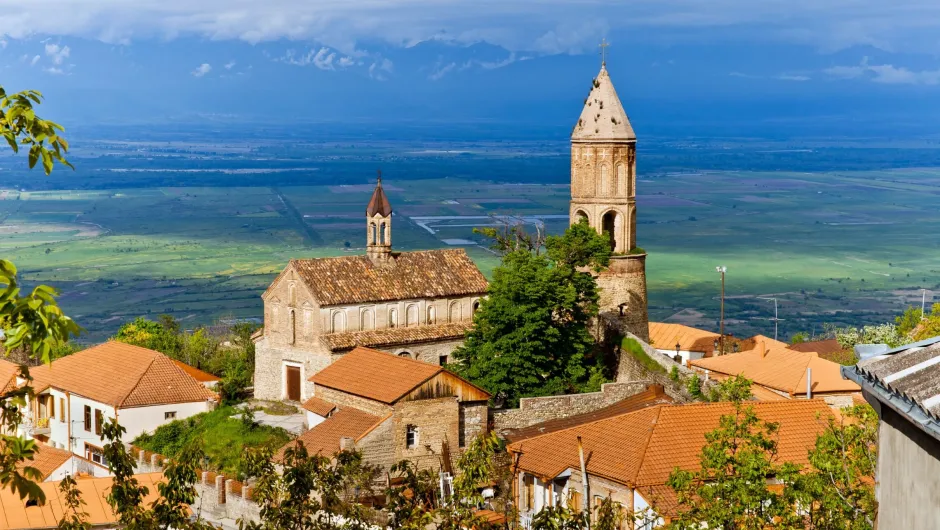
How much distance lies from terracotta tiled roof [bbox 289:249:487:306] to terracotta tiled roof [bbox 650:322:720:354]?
50.7 ft

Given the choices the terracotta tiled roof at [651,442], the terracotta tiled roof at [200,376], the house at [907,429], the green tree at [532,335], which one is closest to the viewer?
the house at [907,429]

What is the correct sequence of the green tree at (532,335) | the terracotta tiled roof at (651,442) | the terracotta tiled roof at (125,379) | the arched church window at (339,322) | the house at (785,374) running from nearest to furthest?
the terracotta tiled roof at (651,442), the terracotta tiled roof at (125,379), the house at (785,374), the green tree at (532,335), the arched church window at (339,322)

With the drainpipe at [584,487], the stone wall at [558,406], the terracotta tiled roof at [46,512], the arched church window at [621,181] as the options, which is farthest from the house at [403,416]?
the arched church window at [621,181]

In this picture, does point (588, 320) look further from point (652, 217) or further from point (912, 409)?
point (652, 217)

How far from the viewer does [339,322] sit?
4572cm

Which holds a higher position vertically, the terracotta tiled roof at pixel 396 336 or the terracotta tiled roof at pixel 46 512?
the terracotta tiled roof at pixel 396 336

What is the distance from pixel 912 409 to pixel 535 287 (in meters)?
32.8

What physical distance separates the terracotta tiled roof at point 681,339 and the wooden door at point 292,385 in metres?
20.0

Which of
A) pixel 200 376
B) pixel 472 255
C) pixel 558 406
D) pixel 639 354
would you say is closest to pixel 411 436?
pixel 558 406

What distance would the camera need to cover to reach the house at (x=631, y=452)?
3141cm

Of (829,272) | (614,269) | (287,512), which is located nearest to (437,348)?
(614,269)

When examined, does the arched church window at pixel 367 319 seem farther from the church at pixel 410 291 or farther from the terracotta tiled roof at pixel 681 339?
the terracotta tiled roof at pixel 681 339

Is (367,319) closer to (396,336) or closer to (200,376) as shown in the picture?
(396,336)

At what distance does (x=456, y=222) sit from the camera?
18975 centimetres
